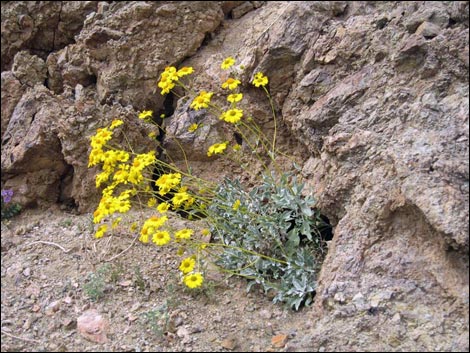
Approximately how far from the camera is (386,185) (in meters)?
3.17

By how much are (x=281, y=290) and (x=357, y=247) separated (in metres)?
0.53

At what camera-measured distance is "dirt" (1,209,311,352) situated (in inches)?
124

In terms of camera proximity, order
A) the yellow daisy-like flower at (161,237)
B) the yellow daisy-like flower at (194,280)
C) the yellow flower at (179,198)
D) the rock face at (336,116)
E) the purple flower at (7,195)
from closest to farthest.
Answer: the rock face at (336,116) < the yellow daisy-like flower at (194,280) < the yellow daisy-like flower at (161,237) < the yellow flower at (179,198) < the purple flower at (7,195)

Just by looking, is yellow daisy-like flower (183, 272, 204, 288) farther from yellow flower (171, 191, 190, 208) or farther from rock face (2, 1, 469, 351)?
rock face (2, 1, 469, 351)

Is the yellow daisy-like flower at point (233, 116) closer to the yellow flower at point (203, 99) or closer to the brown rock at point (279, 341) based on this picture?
the yellow flower at point (203, 99)

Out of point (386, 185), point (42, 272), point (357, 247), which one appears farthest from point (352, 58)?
point (42, 272)

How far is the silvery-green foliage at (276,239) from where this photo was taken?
3389 millimetres

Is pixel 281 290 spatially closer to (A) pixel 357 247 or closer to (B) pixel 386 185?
(A) pixel 357 247

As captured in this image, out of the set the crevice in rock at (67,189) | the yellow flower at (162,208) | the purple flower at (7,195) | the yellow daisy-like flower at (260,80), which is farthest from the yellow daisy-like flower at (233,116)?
the purple flower at (7,195)

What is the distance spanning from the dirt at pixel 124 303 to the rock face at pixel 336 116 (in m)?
0.37

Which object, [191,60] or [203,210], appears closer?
[203,210]

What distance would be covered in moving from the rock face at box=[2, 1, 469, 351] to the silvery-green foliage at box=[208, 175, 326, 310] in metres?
0.17

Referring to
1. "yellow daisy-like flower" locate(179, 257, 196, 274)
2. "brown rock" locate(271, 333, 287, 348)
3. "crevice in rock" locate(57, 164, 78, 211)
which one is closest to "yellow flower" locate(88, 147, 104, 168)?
"yellow daisy-like flower" locate(179, 257, 196, 274)

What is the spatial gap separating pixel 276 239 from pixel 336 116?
0.88 metres
